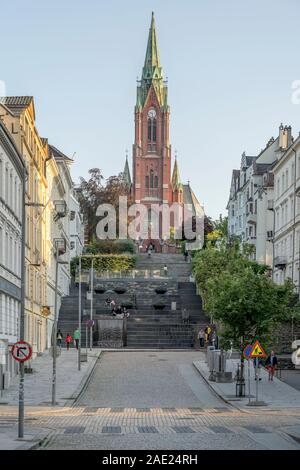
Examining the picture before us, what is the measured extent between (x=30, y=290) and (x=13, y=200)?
11164mm

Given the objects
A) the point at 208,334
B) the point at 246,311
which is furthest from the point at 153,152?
the point at 246,311

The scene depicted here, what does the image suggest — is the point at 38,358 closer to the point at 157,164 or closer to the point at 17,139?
the point at 17,139

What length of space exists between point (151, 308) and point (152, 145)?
303 feet

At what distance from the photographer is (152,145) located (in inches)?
7165

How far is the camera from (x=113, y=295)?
98438 millimetres

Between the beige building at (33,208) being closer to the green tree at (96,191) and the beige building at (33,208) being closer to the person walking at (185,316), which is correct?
the person walking at (185,316)

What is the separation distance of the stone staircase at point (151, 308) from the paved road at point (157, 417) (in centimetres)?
1606

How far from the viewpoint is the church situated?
Answer: 17900 cm

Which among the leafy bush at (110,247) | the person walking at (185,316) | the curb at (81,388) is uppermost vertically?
the leafy bush at (110,247)

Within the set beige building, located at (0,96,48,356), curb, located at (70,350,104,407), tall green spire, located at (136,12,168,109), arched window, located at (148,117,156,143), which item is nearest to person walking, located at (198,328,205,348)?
beige building, located at (0,96,48,356)

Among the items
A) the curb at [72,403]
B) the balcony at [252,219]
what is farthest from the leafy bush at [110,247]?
the curb at [72,403]

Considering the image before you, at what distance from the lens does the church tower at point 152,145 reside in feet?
589

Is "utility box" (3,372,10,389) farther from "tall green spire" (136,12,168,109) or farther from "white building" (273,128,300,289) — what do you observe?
"tall green spire" (136,12,168,109)
